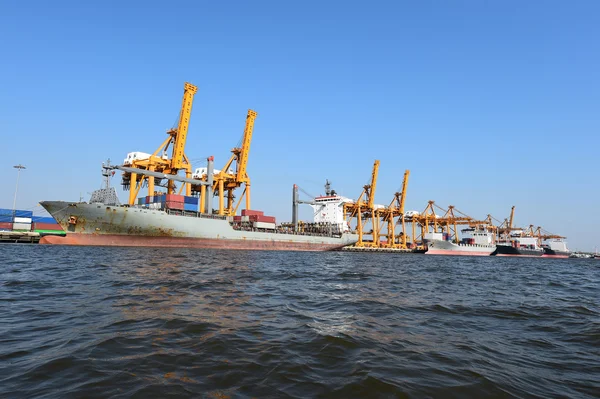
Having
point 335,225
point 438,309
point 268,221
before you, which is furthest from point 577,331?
point 335,225

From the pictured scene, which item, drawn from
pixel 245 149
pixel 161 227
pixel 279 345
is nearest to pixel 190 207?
pixel 161 227

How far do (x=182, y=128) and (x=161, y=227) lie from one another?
17005 mm

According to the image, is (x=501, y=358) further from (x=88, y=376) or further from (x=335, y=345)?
(x=88, y=376)

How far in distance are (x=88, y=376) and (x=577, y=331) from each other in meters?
8.71

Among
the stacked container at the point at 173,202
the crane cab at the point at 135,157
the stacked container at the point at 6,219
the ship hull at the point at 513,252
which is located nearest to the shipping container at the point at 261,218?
the stacked container at the point at 173,202

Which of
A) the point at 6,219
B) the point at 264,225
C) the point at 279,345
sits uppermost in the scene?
the point at 264,225

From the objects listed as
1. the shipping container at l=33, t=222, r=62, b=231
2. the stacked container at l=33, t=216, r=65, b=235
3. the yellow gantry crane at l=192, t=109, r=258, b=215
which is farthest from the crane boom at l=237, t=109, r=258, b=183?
the shipping container at l=33, t=222, r=62, b=231

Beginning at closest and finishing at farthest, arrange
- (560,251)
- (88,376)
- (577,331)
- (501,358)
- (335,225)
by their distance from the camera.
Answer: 1. (88,376)
2. (501,358)
3. (577,331)
4. (335,225)
5. (560,251)

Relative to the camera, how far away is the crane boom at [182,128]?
1970 inches

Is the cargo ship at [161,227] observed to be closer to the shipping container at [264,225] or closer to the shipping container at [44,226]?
the shipping container at [264,225]

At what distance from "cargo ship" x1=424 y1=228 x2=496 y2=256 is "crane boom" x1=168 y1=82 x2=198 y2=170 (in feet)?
201

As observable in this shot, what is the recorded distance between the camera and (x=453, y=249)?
8088cm

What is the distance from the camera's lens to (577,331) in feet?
21.9

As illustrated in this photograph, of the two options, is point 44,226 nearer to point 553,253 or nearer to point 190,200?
point 190,200
